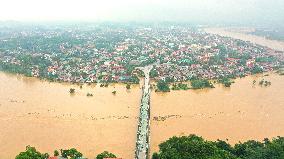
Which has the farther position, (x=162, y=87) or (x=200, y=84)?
(x=200, y=84)

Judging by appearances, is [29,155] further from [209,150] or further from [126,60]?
[126,60]

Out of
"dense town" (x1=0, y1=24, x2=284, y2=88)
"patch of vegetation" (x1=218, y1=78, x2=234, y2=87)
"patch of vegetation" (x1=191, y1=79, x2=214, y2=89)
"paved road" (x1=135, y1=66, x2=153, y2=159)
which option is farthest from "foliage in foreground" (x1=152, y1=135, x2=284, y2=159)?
"dense town" (x1=0, y1=24, x2=284, y2=88)

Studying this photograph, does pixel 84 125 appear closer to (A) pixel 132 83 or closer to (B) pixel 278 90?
(A) pixel 132 83

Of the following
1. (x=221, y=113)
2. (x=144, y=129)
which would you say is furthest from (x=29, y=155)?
(x=221, y=113)

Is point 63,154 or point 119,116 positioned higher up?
point 63,154

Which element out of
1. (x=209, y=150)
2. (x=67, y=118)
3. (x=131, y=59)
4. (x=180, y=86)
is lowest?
(x=67, y=118)

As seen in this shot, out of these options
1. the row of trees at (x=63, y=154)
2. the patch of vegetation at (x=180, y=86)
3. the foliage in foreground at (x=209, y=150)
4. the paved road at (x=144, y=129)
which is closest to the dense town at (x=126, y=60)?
the patch of vegetation at (x=180, y=86)

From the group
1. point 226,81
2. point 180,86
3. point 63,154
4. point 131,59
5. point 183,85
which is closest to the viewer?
point 63,154

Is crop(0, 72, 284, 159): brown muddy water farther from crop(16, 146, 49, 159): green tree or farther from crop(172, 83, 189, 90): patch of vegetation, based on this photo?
crop(16, 146, 49, 159): green tree
